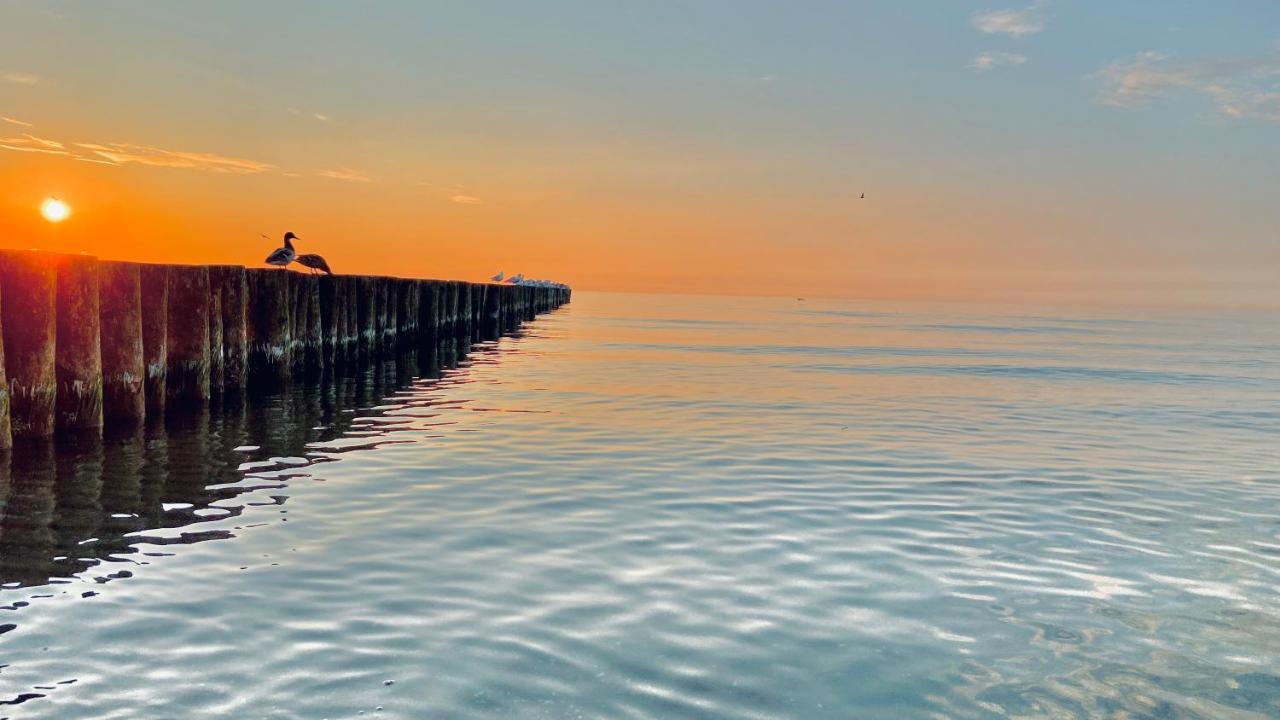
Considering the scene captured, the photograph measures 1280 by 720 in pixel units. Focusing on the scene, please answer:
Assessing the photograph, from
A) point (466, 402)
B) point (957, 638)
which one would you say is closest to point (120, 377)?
point (466, 402)

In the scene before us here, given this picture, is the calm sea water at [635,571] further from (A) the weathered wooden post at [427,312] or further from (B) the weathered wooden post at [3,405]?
(A) the weathered wooden post at [427,312]

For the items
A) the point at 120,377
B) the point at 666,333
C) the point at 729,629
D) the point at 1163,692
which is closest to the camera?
the point at 1163,692

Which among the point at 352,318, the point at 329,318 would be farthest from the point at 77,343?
the point at 352,318

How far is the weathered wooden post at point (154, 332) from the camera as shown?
40.8ft

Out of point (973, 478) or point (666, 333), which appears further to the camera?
point (666, 333)

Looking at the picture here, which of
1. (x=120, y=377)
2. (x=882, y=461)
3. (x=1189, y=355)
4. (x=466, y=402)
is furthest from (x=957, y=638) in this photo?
(x=1189, y=355)

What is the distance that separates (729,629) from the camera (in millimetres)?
5113

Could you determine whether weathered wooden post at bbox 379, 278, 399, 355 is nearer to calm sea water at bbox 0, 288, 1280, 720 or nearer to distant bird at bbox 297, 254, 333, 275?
distant bird at bbox 297, 254, 333, 275

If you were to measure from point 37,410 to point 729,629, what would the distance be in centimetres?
845

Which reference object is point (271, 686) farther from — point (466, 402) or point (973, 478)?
point (466, 402)

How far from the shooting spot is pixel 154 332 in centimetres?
1255

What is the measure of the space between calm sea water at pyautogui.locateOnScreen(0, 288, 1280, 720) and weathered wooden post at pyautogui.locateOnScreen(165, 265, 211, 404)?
0.68m

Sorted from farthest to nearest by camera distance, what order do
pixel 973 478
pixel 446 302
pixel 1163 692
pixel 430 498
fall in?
pixel 446 302, pixel 973 478, pixel 430 498, pixel 1163 692

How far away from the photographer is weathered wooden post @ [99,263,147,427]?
1148 cm
